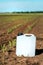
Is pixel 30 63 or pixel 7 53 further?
pixel 7 53

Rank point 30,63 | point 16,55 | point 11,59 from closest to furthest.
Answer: point 30,63 → point 11,59 → point 16,55

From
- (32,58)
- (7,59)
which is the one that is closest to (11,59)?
(7,59)

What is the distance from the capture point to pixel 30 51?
836 cm

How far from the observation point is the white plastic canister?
8250 mm

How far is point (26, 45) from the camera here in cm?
825

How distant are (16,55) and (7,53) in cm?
33

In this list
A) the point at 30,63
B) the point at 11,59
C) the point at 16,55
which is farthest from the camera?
the point at 16,55

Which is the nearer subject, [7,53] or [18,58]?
[18,58]

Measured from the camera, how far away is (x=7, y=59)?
8008 mm

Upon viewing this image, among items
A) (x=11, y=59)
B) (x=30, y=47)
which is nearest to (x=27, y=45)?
(x=30, y=47)

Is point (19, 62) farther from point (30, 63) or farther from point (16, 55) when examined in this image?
point (16, 55)

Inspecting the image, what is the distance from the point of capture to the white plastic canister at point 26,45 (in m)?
8.25

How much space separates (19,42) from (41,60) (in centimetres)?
92

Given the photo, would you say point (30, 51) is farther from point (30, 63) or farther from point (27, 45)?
point (30, 63)
